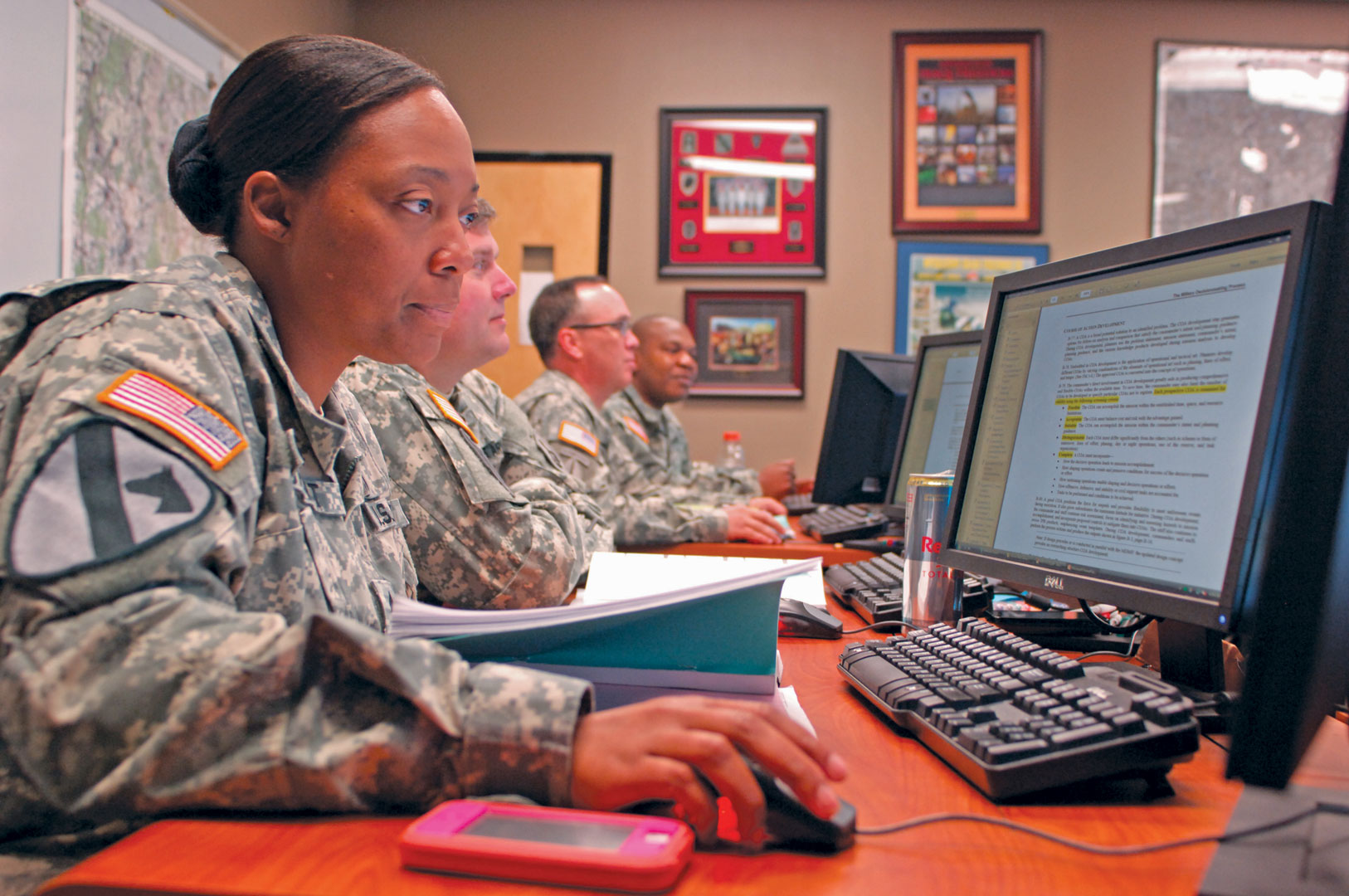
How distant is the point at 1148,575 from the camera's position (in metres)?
0.75

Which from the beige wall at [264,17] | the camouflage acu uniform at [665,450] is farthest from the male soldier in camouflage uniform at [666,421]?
the beige wall at [264,17]

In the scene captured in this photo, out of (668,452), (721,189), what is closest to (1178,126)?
(721,189)

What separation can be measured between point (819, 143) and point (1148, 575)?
3.32 m

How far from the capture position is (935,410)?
5.84 feet

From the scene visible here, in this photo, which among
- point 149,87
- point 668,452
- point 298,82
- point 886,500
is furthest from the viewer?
point 668,452

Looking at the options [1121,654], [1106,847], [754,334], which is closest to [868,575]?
[1121,654]

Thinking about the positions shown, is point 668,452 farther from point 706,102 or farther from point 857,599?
point 857,599

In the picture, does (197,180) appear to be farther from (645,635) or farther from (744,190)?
(744,190)

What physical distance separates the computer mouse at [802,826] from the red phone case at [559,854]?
2.1 inches

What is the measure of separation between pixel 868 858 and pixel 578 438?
2.04 m

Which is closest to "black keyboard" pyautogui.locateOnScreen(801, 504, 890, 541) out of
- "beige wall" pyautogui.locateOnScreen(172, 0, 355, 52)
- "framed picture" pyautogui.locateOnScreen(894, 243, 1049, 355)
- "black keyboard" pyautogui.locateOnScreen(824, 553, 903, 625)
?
"black keyboard" pyautogui.locateOnScreen(824, 553, 903, 625)

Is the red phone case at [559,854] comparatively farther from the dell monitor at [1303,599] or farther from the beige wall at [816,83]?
the beige wall at [816,83]

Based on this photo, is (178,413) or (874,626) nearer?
(178,413)

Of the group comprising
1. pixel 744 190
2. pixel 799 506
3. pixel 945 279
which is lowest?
pixel 799 506
